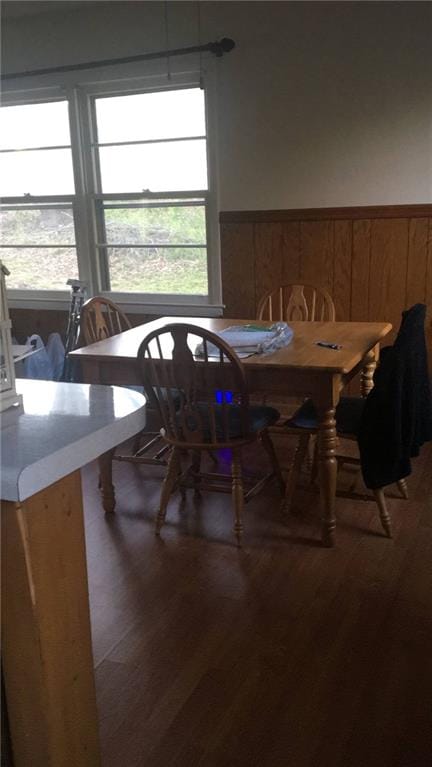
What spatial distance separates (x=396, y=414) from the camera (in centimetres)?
239

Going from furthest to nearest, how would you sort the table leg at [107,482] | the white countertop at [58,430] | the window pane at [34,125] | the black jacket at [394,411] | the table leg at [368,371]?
the window pane at [34,125], the table leg at [368,371], the table leg at [107,482], the black jacket at [394,411], the white countertop at [58,430]

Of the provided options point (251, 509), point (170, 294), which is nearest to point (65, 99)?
point (170, 294)

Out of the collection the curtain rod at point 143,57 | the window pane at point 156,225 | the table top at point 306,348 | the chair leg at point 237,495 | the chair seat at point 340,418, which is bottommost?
the chair leg at point 237,495

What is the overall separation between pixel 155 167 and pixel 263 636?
10.0ft

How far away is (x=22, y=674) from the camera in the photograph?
3.63 feet

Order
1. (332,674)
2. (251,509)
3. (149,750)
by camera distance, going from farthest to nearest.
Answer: (251,509), (332,674), (149,750)

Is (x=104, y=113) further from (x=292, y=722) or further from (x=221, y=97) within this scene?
(x=292, y=722)

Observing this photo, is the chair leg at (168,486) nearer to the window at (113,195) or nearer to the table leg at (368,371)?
the table leg at (368,371)

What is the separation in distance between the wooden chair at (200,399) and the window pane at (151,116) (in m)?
1.86

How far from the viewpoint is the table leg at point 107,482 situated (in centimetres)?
289

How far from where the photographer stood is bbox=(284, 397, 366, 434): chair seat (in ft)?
8.80

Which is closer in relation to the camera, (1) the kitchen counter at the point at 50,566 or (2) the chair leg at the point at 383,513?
(1) the kitchen counter at the point at 50,566

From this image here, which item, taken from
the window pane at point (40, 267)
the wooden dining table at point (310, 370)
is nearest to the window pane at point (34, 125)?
the window pane at point (40, 267)

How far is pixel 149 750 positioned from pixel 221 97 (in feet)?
11.2
